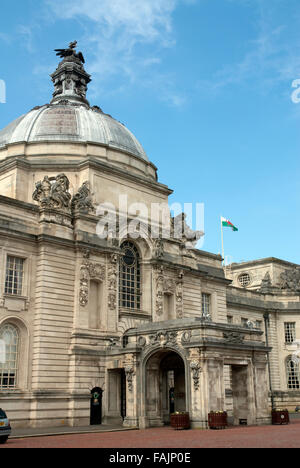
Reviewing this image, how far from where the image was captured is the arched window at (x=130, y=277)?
39.9 metres

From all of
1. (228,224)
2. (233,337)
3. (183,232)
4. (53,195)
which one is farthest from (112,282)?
(228,224)

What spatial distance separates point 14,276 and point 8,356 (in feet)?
16.4

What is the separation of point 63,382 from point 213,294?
1840 centimetres

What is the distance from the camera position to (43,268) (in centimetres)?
3478

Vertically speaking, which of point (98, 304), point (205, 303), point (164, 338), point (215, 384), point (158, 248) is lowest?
point (215, 384)

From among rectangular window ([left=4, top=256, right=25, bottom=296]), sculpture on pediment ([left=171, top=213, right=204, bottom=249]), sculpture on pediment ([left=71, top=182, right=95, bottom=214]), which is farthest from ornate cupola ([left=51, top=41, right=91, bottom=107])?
rectangular window ([left=4, top=256, right=25, bottom=296])

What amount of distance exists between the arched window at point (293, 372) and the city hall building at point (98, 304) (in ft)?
47.5

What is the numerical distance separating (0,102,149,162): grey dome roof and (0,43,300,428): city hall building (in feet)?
0.48

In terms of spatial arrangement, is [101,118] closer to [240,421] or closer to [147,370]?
[147,370]

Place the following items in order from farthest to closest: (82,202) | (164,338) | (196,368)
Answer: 1. (82,202)
2. (164,338)
3. (196,368)

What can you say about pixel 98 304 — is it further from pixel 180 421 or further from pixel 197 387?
pixel 180 421

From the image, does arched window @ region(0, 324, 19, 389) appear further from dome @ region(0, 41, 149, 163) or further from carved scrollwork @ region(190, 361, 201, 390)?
dome @ region(0, 41, 149, 163)

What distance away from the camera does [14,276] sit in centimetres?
3431
